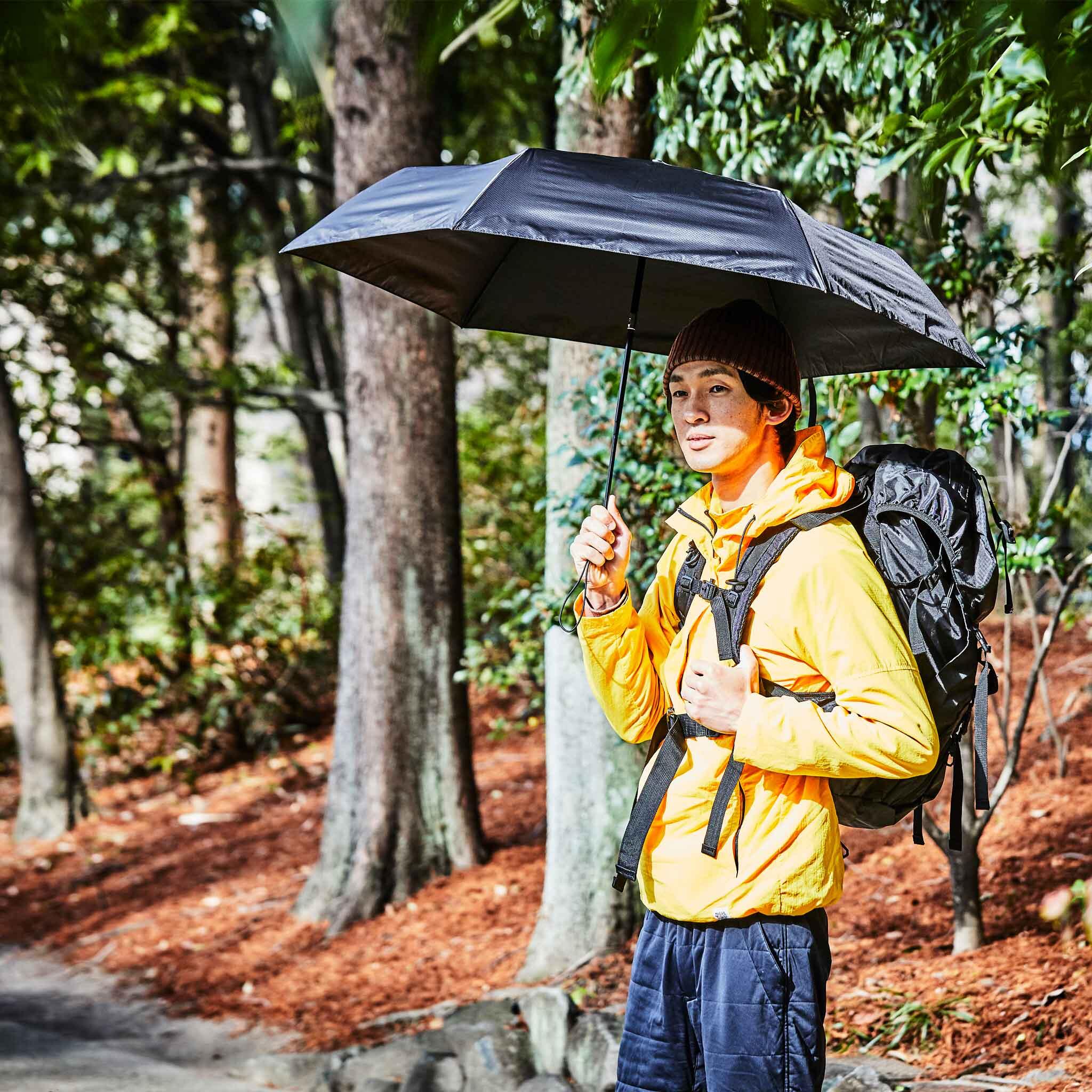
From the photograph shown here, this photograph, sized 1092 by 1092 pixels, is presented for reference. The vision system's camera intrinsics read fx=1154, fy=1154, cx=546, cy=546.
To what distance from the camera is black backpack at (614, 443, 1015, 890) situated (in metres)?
2.36

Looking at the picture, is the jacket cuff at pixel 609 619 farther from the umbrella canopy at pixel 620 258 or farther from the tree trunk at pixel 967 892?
the tree trunk at pixel 967 892

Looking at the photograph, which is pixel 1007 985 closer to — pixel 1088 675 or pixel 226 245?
pixel 1088 675

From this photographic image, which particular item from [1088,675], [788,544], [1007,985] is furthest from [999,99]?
[1088,675]

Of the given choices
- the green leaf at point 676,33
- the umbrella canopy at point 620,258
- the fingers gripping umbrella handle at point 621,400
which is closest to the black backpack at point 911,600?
the fingers gripping umbrella handle at point 621,400

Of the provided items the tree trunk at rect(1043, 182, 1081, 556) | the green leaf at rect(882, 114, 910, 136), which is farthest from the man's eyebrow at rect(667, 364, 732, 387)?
the tree trunk at rect(1043, 182, 1081, 556)

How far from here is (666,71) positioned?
1.61 meters

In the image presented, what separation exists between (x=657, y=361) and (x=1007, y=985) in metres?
2.61

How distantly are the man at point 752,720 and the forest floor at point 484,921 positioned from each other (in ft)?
4.89

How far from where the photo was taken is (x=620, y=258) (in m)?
3.23

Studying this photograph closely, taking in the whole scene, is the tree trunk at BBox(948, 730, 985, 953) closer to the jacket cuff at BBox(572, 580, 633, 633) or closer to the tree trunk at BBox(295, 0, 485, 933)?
the jacket cuff at BBox(572, 580, 633, 633)

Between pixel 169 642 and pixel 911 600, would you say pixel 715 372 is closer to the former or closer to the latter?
pixel 911 600

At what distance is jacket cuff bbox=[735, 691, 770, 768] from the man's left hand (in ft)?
0.05

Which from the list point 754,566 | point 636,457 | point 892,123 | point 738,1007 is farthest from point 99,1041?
point 892,123

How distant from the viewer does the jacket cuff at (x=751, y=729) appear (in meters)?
2.29
